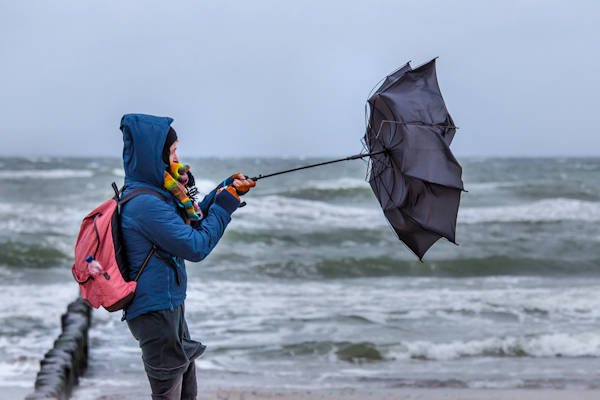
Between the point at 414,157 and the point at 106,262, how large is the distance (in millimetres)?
1339

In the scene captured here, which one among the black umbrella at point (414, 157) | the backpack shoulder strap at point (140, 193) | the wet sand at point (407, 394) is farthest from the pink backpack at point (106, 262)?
the wet sand at point (407, 394)

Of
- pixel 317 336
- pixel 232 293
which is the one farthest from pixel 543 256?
pixel 317 336

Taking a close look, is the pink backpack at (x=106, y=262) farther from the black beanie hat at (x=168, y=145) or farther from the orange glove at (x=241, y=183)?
the orange glove at (x=241, y=183)

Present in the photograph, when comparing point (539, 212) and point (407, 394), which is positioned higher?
point (539, 212)

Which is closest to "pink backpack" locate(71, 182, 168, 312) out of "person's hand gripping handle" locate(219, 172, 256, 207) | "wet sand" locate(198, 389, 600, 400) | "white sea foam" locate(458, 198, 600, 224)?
"person's hand gripping handle" locate(219, 172, 256, 207)

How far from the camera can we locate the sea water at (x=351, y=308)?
6.51 meters

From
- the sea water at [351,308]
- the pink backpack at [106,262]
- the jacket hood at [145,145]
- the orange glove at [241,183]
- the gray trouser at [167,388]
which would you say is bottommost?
the sea water at [351,308]

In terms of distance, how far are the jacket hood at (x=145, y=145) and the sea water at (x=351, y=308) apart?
3.31 m

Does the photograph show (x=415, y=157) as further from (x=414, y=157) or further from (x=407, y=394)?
(x=407, y=394)

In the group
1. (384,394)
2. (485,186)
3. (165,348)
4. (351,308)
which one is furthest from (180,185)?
(485,186)

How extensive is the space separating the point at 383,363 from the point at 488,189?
26.9 meters

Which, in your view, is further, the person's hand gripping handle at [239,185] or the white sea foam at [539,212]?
the white sea foam at [539,212]

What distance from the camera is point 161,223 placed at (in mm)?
2840

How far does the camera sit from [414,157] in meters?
3.25
